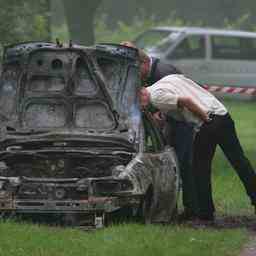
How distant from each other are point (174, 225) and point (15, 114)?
1978mm

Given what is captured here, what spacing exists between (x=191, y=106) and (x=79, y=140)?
1.15 meters

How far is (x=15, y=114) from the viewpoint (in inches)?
495

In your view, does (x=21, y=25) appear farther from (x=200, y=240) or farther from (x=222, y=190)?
(x=200, y=240)

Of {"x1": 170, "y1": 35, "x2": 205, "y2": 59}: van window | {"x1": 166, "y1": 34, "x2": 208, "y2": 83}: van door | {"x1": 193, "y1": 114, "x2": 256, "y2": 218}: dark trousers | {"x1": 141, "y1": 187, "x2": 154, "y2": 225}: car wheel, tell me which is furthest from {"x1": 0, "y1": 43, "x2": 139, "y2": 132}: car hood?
{"x1": 170, "y1": 35, "x2": 205, "y2": 59}: van window

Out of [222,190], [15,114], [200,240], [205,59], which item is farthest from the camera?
[205,59]

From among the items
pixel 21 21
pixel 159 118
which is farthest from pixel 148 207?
pixel 21 21

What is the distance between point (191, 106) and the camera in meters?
11.7

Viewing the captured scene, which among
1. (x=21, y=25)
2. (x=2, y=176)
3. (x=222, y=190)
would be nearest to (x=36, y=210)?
(x=2, y=176)

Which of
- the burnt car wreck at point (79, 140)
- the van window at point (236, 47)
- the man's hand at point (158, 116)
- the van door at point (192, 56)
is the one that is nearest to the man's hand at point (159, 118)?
the man's hand at point (158, 116)

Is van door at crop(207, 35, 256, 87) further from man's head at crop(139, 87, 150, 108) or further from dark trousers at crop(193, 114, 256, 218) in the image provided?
man's head at crop(139, 87, 150, 108)

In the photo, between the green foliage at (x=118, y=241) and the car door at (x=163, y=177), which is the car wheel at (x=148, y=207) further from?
the green foliage at (x=118, y=241)

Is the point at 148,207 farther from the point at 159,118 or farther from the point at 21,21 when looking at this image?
the point at 21,21

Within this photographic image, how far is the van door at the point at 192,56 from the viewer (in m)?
33.0

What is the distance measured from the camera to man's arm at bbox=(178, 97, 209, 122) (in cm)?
1171
